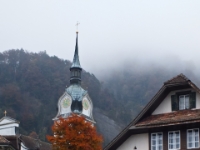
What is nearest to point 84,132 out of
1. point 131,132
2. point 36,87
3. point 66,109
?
point 131,132

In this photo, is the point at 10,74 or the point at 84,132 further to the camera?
the point at 10,74

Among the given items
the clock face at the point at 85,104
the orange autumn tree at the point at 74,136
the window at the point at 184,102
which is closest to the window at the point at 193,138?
the window at the point at 184,102

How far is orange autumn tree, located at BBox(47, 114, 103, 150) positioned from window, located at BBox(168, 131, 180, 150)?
28870 millimetres

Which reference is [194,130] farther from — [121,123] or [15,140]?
[121,123]

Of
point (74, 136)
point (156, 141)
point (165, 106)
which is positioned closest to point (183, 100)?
point (165, 106)

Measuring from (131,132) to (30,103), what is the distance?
430ft

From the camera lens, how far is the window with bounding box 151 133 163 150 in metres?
33.6

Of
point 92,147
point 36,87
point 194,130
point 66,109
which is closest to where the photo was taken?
point 194,130

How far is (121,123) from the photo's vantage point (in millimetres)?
162250

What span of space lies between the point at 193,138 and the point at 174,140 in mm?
1023

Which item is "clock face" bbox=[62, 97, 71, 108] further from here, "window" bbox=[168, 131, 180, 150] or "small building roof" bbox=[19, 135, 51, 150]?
"window" bbox=[168, 131, 180, 150]

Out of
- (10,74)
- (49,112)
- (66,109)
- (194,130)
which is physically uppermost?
(10,74)

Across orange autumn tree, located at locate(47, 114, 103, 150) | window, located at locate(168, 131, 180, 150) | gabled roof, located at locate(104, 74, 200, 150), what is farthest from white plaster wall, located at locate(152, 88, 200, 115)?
orange autumn tree, located at locate(47, 114, 103, 150)

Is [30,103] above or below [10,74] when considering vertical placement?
below
